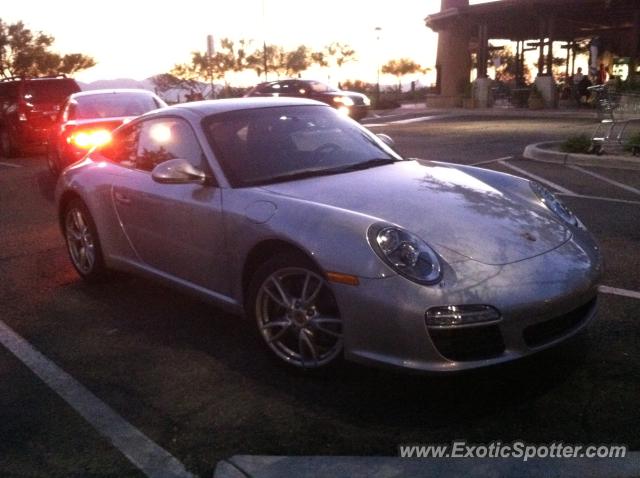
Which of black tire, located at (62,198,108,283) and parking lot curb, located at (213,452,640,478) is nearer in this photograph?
parking lot curb, located at (213,452,640,478)

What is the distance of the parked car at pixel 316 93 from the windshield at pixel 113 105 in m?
13.4

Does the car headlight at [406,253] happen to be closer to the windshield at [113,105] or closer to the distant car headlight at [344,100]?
the windshield at [113,105]

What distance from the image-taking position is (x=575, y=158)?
12.0m

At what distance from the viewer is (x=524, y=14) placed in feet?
103

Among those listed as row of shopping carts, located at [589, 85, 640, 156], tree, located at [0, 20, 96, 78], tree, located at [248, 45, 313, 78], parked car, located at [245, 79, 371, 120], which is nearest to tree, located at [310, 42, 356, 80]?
tree, located at [248, 45, 313, 78]

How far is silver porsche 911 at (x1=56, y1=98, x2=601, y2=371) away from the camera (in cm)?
351

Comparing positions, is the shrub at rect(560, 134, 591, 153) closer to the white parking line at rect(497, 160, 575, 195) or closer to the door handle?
the white parking line at rect(497, 160, 575, 195)

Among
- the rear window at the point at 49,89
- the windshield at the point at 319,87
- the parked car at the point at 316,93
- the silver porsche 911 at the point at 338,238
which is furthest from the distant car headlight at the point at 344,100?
the silver porsche 911 at the point at 338,238

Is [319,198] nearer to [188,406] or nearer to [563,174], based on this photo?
[188,406]

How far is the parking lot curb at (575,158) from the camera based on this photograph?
37.1ft

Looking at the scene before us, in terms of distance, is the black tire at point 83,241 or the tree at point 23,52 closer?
the black tire at point 83,241

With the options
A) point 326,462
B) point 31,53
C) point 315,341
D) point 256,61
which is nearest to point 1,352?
point 315,341

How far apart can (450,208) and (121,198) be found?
240 centimetres

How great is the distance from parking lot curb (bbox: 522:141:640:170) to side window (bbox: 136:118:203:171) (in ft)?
26.3
